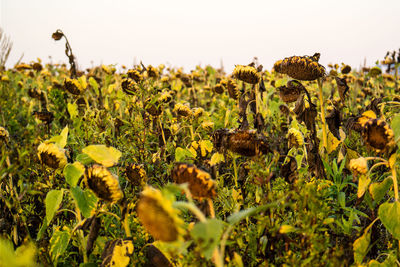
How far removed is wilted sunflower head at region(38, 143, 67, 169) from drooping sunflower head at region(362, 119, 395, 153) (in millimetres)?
848

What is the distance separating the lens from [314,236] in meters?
0.72

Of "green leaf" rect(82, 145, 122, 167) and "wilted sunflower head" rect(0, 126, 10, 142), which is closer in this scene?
"green leaf" rect(82, 145, 122, 167)

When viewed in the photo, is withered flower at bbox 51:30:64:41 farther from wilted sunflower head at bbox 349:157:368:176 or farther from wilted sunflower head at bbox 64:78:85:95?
wilted sunflower head at bbox 349:157:368:176

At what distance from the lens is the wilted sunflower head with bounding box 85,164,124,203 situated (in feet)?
2.51

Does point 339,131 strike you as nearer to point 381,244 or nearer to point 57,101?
point 381,244

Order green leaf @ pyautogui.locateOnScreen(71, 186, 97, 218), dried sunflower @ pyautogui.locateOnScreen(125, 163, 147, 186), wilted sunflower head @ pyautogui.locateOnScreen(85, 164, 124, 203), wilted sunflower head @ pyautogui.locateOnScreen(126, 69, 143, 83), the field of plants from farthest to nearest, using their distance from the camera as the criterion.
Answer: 1. wilted sunflower head @ pyautogui.locateOnScreen(126, 69, 143, 83)
2. dried sunflower @ pyautogui.locateOnScreen(125, 163, 147, 186)
3. green leaf @ pyautogui.locateOnScreen(71, 186, 97, 218)
4. wilted sunflower head @ pyautogui.locateOnScreen(85, 164, 124, 203)
5. the field of plants

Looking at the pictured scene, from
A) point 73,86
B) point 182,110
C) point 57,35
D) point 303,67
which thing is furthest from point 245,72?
point 57,35

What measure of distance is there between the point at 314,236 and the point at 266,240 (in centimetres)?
12

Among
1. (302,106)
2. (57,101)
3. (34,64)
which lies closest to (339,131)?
(302,106)

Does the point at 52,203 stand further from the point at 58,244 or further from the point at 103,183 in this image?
the point at 103,183

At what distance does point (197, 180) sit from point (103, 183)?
Result: 25cm

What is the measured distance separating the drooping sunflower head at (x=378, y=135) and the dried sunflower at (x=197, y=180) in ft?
1.45

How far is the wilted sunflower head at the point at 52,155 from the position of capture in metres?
0.90

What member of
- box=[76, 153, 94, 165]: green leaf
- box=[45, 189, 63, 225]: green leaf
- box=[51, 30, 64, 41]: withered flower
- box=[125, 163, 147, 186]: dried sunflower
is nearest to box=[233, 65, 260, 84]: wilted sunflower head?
box=[125, 163, 147, 186]: dried sunflower
